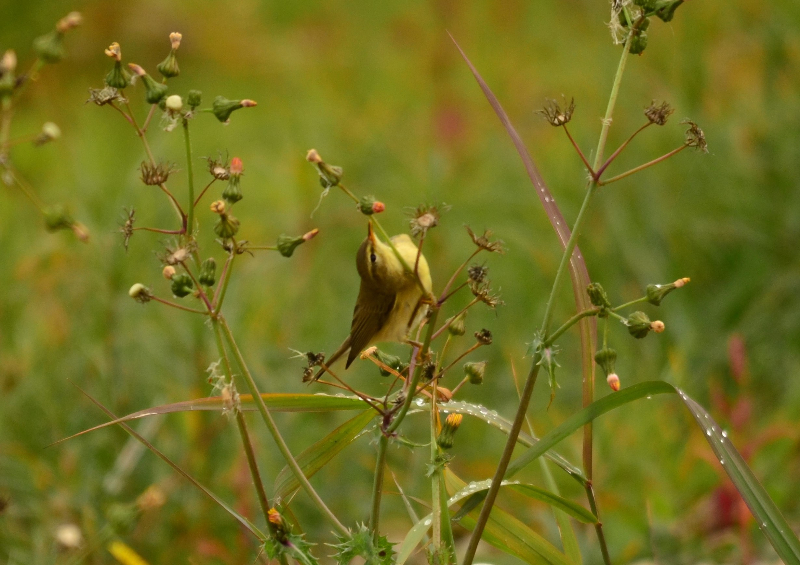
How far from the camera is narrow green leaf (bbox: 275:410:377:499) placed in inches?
54.5

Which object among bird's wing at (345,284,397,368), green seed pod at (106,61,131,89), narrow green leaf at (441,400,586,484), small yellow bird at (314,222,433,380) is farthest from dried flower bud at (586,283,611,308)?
bird's wing at (345,284,397,368)

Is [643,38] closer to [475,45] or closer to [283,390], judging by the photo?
[283,390]

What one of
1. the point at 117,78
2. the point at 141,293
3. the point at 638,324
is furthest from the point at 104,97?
the point at 638,324

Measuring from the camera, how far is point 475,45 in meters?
6.86

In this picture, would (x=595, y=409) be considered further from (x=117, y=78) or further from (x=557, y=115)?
(x=117, y=78)

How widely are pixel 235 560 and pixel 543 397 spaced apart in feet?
5.43

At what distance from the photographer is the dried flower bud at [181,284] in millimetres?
1127

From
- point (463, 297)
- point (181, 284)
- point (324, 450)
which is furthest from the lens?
point (463, 297)

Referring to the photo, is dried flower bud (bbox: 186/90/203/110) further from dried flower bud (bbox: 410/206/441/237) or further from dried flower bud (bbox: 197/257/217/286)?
dried flower bud (bbox: 410/206/441/237)

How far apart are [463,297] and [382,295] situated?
5.97ft

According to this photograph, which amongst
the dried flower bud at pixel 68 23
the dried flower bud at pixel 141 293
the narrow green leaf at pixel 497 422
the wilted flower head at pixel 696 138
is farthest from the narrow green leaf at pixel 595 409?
the dried flower bud at pixel 68 23

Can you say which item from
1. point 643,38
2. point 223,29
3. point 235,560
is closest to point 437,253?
point 235,560

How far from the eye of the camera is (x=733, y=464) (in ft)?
3.97

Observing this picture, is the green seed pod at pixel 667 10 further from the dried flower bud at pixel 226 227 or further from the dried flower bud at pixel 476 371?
the dried flower bud at pixel 226 227
